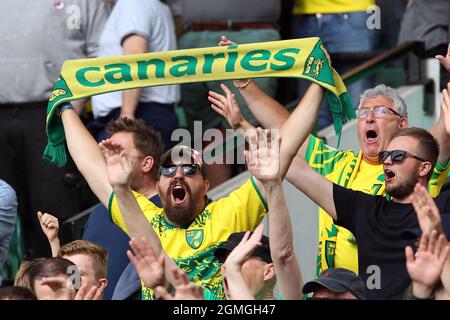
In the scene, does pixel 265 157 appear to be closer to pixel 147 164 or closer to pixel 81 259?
pixel 81 259

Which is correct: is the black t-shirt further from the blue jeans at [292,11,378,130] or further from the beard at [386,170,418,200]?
the blue jeans at [292,11,378,130]

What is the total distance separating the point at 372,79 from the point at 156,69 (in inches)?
138

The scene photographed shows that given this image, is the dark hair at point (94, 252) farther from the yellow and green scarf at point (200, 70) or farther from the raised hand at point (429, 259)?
the raised hand at point (429, 259)

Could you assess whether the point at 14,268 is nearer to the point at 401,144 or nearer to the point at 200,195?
the point at 200,195

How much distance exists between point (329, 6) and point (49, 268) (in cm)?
453

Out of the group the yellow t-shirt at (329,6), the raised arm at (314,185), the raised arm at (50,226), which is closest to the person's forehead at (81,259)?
the raised arm at (50,226)

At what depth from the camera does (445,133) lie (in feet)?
26.3

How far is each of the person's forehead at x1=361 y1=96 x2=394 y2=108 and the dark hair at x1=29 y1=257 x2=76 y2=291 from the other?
226 cm

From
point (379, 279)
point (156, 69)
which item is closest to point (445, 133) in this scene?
point (379, 279)

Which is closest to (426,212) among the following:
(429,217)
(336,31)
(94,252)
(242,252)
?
(429,217)

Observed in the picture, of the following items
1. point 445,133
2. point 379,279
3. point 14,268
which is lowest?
point 14,268

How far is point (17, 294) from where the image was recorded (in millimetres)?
6730

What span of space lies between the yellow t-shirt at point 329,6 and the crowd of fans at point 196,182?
0.44m

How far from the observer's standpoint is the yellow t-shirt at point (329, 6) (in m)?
11.0
